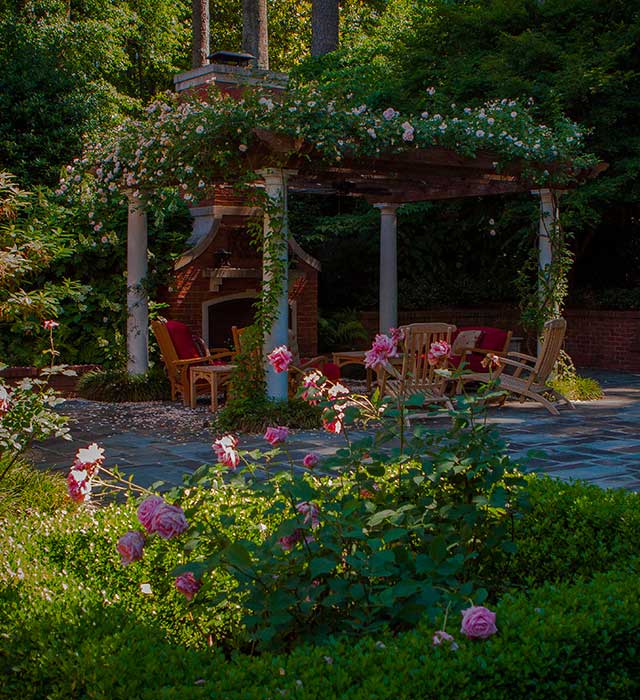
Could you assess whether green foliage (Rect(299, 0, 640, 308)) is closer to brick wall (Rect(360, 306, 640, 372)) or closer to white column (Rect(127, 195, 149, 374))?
brick wall (Rect(360, 306, 640, 372))

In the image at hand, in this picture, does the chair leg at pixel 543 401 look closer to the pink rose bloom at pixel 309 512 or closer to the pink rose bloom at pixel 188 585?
the pink rose bloom at pixel 309 512

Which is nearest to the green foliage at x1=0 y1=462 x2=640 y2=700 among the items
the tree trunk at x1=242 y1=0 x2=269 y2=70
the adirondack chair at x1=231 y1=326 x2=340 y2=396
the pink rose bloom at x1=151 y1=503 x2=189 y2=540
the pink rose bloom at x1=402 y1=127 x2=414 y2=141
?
the pink rose bloom at x1=151 y1=503 x2=189 y2=540

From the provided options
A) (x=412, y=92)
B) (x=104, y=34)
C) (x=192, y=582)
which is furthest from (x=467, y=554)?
(x=104, y=34)

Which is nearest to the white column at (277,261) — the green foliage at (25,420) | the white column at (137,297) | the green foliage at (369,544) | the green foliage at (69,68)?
the white column at (137,297)

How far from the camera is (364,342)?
1559 cm

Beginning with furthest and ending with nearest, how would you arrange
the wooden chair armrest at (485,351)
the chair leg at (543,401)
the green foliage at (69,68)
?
1. the green foliage at (69,68)
2. the wooden chair armrest at (485,351)
3. the chair leg at (543,401)

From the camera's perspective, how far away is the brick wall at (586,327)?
16000 mm

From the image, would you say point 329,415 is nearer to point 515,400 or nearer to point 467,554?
point 467,554

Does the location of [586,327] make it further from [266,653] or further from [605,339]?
[266,653]

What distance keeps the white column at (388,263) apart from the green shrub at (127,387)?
3457mm

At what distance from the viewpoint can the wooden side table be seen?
1048 cm

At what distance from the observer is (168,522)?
8.83 feet

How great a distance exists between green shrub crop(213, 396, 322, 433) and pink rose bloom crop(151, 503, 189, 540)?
639 centimetres

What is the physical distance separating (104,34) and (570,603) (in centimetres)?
1984
